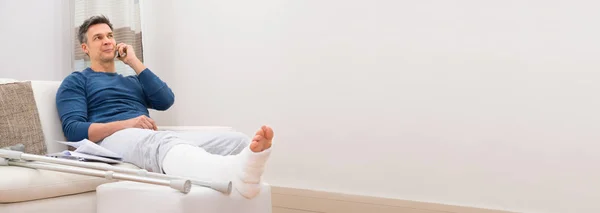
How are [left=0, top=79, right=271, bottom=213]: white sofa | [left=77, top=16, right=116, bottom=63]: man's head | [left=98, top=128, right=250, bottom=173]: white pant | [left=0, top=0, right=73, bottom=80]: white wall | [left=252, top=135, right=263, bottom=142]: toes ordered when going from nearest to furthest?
[left=252, top=135, right=263, bottom=142]: toes
[left=0, top=79, right=271, bottom=213]: white sofa
[left=98, top=128, right=250, bottom=173]: white pant
[left=77, top=16, right=116, bottom=63]: man's head
[left=0, top=0, right=73, bottom=80]: white wall

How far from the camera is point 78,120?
2486 millimetres

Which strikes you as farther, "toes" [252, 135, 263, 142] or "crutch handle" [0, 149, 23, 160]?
"crutch handle" [0, 149, 23, 160]

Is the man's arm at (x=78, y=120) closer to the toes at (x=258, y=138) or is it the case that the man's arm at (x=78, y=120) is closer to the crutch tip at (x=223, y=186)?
the crutch tip at (x=223, y=186)

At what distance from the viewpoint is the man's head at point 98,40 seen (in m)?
2.77

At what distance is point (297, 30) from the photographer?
10.9 ft

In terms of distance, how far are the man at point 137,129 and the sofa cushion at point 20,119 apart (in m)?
0.11

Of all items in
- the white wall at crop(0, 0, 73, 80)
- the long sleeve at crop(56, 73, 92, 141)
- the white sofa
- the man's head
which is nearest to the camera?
the white sofa

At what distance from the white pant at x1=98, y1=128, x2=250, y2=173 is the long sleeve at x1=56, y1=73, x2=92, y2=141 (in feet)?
0.32

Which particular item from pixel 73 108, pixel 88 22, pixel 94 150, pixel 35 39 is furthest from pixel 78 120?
pixel 35 39

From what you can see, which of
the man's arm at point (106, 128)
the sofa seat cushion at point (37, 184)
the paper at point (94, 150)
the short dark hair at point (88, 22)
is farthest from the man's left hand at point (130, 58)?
the sofa seat cushion at point (37, 184)

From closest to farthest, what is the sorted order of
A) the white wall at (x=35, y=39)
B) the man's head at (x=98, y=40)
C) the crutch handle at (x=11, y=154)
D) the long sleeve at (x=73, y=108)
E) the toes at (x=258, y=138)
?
the toes at (x=258, y=138), the crutch handle at (x=11, y=154), the long sleeve at (x=73, y=108), the man's head at (x=98, y=40), the white wall at (x=35, y=39)

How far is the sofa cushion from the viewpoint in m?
2.31

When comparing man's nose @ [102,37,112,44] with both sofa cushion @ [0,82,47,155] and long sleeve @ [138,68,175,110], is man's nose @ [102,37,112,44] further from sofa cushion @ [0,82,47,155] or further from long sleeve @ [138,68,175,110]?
sofa cushion @ [0,82,47,155]

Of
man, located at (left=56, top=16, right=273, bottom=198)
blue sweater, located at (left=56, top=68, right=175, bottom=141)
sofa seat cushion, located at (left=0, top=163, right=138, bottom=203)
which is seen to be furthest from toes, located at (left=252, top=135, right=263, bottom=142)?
blue sweater, located at (left=56, top=68, right=175, bottom=141)
